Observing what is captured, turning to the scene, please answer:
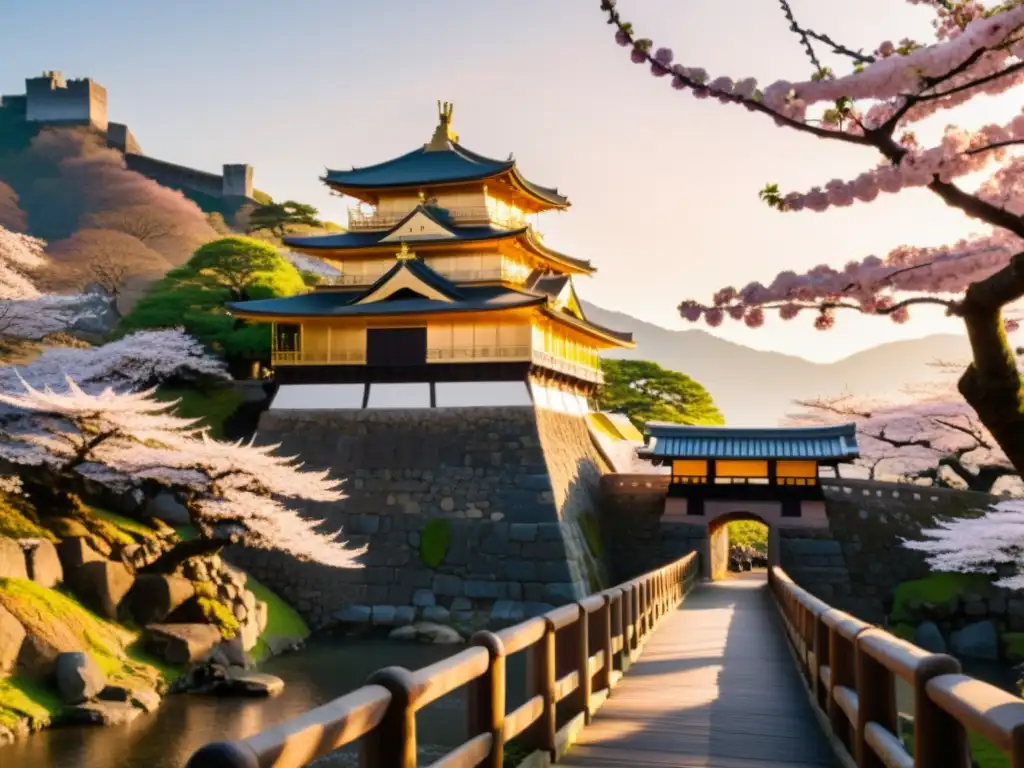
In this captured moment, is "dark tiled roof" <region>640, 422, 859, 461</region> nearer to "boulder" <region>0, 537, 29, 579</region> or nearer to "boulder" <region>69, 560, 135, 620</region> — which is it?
"boulder" <region>69, 560, 135, 620</region>

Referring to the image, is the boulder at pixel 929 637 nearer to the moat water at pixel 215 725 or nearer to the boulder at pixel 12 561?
the moat water at pixel 215 725

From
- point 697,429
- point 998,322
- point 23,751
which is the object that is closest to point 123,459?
point 23,751

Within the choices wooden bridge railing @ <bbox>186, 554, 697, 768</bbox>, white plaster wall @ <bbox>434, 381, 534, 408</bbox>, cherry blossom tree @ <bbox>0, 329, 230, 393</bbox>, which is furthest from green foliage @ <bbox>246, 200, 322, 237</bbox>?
wooden bridge railing @ <bbox>186, 554, 697, 768</bbox>

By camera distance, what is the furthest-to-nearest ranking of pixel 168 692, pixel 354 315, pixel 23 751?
pixel 354 315, pixel 168 692, pixel 23 751

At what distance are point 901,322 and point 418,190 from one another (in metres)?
23.5

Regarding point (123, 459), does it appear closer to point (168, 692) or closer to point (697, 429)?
point (168, 692)

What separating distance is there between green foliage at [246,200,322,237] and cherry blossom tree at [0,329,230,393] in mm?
27382

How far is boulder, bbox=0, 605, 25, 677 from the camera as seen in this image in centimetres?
1521

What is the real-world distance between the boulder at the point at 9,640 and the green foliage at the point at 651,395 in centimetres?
3383

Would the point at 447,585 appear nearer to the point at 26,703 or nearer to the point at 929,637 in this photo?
the point at 26,703

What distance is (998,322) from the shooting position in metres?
7.17

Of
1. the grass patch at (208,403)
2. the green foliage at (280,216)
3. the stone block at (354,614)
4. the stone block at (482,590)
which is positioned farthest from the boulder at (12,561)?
the green foliage at (280,216)

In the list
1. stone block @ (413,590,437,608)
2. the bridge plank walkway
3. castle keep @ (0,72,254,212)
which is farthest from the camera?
castle keep @ (0,72,254,212)

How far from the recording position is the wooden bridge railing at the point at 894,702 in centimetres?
319
